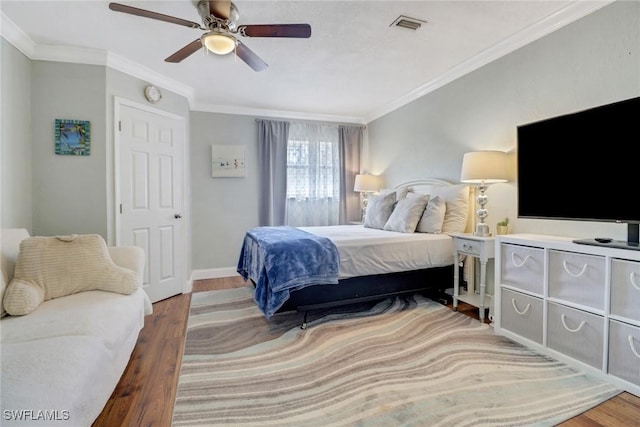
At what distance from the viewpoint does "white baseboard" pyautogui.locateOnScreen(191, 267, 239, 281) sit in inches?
172

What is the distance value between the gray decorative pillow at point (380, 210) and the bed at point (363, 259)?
3.3 inches

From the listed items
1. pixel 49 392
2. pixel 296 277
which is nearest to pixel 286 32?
pixel 296 277

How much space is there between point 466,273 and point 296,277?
193 cm

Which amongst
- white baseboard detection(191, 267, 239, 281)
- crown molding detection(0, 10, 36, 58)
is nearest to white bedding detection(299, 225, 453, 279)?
white baseboard detection(191, 267, 239, 281)

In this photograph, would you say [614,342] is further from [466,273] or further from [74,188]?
[74,188]

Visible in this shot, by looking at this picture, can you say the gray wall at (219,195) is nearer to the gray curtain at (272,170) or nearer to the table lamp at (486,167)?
the gray curtain at (272,170)

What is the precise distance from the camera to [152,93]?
326 centimetres

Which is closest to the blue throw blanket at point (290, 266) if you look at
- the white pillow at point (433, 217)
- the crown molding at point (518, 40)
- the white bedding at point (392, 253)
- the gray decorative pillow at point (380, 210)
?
the white bedding at point (392, 253)

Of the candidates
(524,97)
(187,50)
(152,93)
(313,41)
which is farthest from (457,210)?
(152,93)

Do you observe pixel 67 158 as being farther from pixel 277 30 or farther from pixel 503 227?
pixel 503 227

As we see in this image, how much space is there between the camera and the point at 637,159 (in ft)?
5.73

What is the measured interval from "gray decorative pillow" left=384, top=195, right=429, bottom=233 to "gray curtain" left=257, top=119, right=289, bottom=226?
1.91 metres

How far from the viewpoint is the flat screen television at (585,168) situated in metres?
1.78

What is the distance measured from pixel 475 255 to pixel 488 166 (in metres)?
0.81
